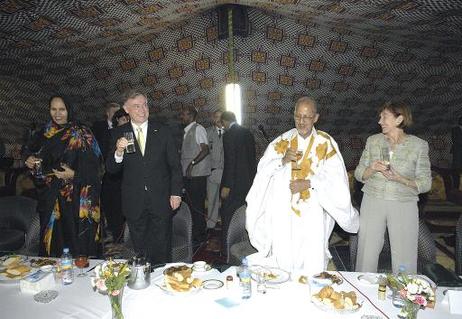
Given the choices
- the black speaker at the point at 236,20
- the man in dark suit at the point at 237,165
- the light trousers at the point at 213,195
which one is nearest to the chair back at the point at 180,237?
the man in dark suit at the point at 237,165

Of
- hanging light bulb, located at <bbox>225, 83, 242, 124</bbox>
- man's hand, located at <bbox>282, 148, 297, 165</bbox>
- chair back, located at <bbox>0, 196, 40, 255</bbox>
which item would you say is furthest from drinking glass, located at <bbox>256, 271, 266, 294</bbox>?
hanging light bulb, located at <bbox>225, 83, 242, 124</bbox>

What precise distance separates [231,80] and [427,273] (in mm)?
5009

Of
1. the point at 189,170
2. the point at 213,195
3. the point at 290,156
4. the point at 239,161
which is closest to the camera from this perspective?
the point at 290,156

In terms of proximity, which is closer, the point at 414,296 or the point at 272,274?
the point at 414,296

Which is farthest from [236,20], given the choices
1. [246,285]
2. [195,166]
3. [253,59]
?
[246,285]

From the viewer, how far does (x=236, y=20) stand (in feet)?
19.9

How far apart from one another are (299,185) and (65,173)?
2.08 metres

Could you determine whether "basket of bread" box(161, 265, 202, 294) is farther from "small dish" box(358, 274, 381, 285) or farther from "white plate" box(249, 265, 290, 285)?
"small dish" box(358, 274, 381, 285)

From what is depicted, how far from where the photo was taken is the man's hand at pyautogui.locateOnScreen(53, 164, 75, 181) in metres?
3.25

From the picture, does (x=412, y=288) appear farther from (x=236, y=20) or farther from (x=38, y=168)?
(x=236, y=20)

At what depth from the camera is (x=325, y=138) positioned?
10.3 ft

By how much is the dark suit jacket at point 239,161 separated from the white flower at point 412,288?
291cm

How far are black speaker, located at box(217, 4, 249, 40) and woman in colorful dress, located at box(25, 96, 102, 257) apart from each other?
357 cm

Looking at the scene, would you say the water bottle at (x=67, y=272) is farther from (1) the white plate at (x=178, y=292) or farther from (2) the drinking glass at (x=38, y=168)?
(2) the drinking glass at (x=38, y=168)
